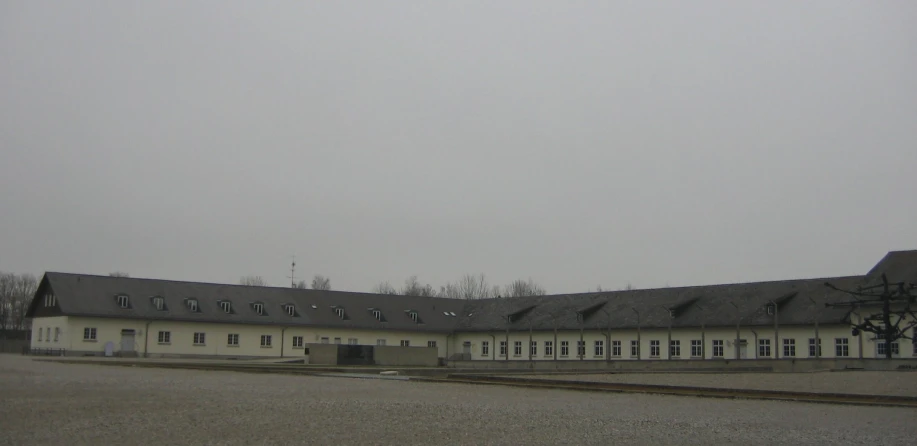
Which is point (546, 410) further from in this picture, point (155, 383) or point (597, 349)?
point (597, 349)

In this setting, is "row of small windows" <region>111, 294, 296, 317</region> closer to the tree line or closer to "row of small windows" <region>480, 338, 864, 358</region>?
"row of small windows" <region>480, 338, 864, 358</region>

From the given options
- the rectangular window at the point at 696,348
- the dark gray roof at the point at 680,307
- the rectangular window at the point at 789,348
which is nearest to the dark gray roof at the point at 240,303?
the dark gray roof at the point at 680,307

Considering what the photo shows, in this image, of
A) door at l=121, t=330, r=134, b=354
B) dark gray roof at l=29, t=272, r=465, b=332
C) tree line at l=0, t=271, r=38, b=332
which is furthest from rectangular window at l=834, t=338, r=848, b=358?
tree line at l=0, t=271, r=38, b=332

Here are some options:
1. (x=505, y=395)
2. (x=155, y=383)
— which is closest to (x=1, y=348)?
(x=155, y=383)

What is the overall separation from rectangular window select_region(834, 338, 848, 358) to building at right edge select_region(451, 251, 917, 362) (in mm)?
49

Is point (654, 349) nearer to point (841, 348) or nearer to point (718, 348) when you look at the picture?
point (718, 348)

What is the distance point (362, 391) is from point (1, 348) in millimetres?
56480

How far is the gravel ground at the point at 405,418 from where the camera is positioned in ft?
38.5

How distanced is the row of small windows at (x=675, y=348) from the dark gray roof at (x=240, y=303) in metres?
6.68

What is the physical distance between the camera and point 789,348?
49.8m

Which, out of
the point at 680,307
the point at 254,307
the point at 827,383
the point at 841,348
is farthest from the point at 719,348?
the point at 254,307

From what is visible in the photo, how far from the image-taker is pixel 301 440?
11.2m

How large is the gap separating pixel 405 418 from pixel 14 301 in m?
106

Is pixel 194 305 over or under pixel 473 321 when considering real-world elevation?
over
